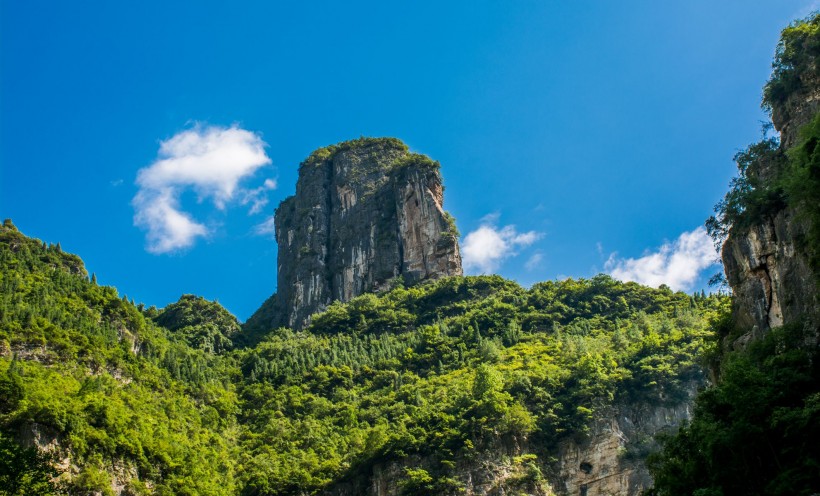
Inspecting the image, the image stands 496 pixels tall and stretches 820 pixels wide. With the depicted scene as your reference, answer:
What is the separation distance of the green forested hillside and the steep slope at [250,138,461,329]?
68.4 ft

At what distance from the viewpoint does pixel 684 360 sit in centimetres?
6322

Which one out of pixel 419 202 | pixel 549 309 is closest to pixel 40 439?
pixel 549 309

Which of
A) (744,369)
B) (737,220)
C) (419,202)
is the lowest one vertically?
(744,369)

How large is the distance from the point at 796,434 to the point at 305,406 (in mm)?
53283

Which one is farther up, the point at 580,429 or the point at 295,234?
the point at 295,234

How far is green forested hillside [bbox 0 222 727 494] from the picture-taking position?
52.3 meters

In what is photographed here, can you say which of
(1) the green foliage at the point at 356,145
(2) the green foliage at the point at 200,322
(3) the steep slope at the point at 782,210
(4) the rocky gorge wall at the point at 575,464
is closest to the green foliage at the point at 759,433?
(3) the steep slope at the point at 782,210

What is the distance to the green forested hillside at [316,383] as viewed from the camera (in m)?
52.3

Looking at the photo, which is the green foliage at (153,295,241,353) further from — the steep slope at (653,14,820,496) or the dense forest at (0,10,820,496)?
the steep slope at (653,14,820,496)

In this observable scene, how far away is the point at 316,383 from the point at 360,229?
48.6m

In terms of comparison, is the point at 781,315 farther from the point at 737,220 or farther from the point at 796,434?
the point at 796,434

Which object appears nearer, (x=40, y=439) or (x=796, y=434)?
(x=796, y=434)

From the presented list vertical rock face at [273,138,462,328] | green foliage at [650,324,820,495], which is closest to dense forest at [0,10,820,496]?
green foliage at [650,324,820,495]

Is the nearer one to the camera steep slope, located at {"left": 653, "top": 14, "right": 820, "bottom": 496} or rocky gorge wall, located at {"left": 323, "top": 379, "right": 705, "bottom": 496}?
steep slope, located at {"left": 653, "top": 14, "right": 820, "bottom": 496}
